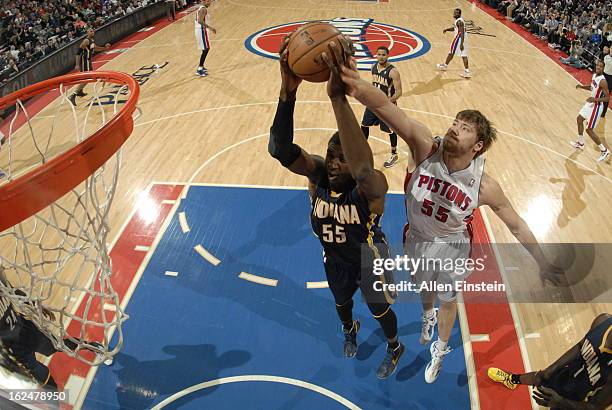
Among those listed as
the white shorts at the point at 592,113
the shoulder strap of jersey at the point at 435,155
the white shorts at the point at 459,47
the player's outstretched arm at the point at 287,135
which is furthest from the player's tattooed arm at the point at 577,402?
the white shorts at the point at 459,47

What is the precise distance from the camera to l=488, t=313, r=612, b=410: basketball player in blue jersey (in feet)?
8.59

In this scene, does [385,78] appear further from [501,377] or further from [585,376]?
[585,376]

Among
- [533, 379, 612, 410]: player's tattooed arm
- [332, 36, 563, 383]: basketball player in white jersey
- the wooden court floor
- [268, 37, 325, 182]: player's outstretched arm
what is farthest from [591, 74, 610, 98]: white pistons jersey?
[268, 37, 325, 182]: player's outstretched arm

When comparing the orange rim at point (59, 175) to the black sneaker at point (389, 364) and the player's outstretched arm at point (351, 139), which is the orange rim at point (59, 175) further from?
the black sneaker at point (389, 364)

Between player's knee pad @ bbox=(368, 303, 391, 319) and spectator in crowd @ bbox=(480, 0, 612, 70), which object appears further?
spectator in crowd @ bbox=(480, 0, 612, 70)

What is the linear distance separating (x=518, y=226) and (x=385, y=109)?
1313mm

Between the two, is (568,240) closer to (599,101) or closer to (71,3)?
(599,101)

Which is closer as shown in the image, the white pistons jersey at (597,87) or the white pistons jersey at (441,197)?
the white pistons jersey at (441,197)

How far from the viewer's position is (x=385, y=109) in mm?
2209

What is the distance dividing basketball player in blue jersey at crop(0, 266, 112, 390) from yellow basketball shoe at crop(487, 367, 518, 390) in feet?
10.4

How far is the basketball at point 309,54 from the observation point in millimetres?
2172

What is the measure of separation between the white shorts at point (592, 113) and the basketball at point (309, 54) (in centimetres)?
674

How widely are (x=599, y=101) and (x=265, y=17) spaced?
40.2 ft

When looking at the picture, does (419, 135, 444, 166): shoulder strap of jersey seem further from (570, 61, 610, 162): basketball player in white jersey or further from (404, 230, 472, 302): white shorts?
(570, 61, 610, 162): basketball player in white jersey
